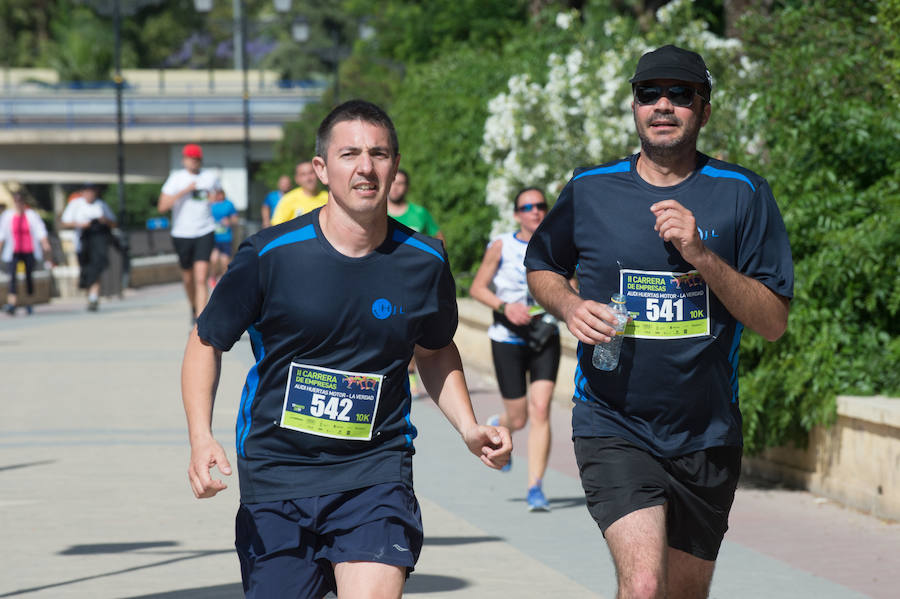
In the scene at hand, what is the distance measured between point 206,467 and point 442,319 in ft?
2.78

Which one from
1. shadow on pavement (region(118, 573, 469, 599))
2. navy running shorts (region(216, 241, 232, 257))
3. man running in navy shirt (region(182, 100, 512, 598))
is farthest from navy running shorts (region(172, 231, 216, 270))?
man running in navy shirt (region(182, 100, 512, 598))

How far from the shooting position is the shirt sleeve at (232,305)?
13.5 ft

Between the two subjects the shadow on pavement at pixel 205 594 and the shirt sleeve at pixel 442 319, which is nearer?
the shirt sleeve at pixel 442 319

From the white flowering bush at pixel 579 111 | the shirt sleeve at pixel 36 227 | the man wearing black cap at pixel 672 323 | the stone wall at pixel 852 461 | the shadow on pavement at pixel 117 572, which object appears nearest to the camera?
the man wearing black cap at pixel 672 323

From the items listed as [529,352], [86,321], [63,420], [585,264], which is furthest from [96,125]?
[585,264]

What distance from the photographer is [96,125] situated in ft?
208

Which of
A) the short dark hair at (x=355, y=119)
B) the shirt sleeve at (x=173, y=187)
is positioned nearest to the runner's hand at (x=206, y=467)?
the short dark hair at (x=355, y=119)

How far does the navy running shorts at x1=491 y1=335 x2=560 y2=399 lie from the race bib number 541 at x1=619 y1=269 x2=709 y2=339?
14.4 feet

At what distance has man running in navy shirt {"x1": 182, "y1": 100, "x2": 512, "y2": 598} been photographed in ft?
13.4

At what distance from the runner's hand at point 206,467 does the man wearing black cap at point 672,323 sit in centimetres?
112

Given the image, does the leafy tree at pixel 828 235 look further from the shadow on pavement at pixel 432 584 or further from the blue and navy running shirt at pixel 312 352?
the blue and navy running shirt at pixel 312 352

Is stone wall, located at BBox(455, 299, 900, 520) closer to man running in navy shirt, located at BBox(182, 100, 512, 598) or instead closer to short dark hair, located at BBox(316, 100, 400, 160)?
man running in navy shirt, located at BBox(182, 100, 512, 598)

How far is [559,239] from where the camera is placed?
15.7ft

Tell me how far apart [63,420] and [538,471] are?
5.10 m
